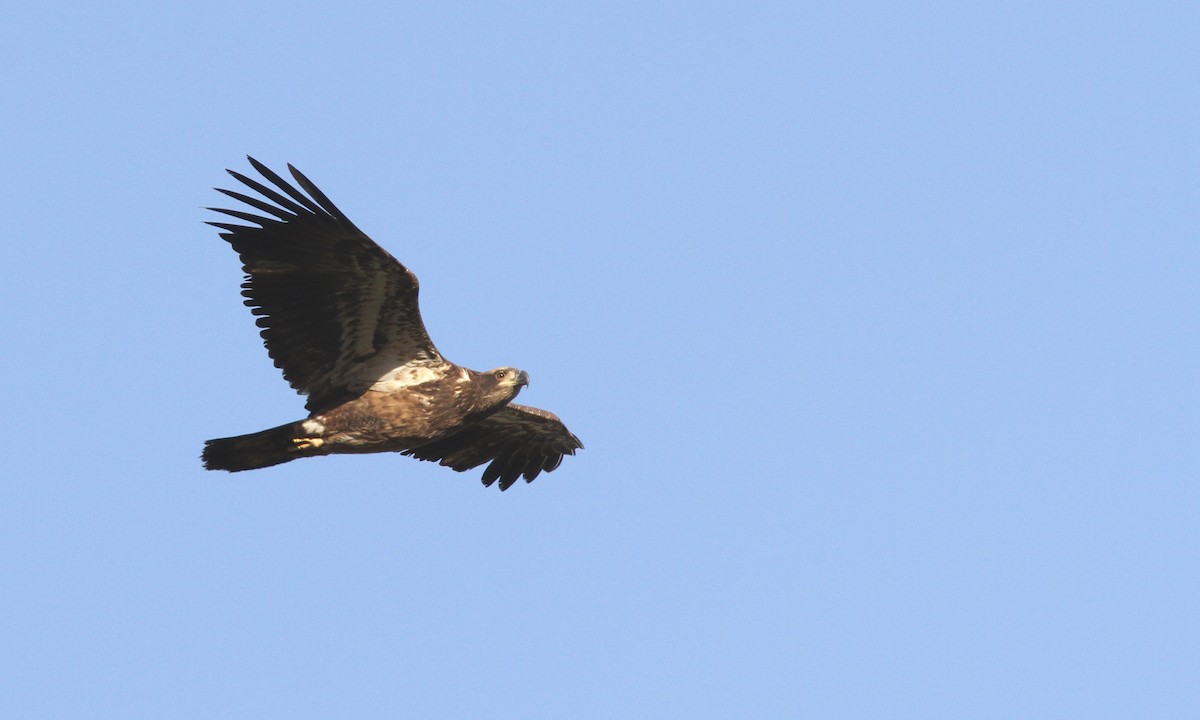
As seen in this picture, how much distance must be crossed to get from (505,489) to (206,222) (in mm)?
5698

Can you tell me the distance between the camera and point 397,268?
55.5 feet

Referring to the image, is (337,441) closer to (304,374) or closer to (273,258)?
(304,374)

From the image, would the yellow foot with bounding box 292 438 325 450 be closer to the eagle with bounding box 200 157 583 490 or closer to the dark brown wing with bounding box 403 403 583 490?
the eagle with bounding box 200 157 583 490

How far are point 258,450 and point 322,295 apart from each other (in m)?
1.62

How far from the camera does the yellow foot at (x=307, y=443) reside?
17422 millimetres

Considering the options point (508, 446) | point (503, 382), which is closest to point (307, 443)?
point (503, 382)

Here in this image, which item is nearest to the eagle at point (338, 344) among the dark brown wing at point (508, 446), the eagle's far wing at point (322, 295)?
the eagle's far wing at point (322, 295)

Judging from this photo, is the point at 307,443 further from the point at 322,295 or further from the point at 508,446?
→ the point at 508,446

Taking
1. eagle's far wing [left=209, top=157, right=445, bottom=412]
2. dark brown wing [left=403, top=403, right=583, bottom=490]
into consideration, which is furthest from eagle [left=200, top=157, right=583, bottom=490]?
dark brown wing [left=403, top=403, right=583, bottom=490]

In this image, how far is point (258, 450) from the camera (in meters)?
17.2

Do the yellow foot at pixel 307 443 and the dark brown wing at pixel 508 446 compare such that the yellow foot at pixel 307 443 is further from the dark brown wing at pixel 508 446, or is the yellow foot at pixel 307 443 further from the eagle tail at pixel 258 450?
the dark brown wing at pixel 508 446

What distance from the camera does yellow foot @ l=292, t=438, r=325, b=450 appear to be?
1742 cm

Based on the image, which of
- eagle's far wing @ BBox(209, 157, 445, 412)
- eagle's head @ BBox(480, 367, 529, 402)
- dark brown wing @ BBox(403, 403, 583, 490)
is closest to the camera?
eagle's far wing @ BBox(209, 157, 445, 412)

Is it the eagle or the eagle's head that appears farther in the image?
the eagle's head
